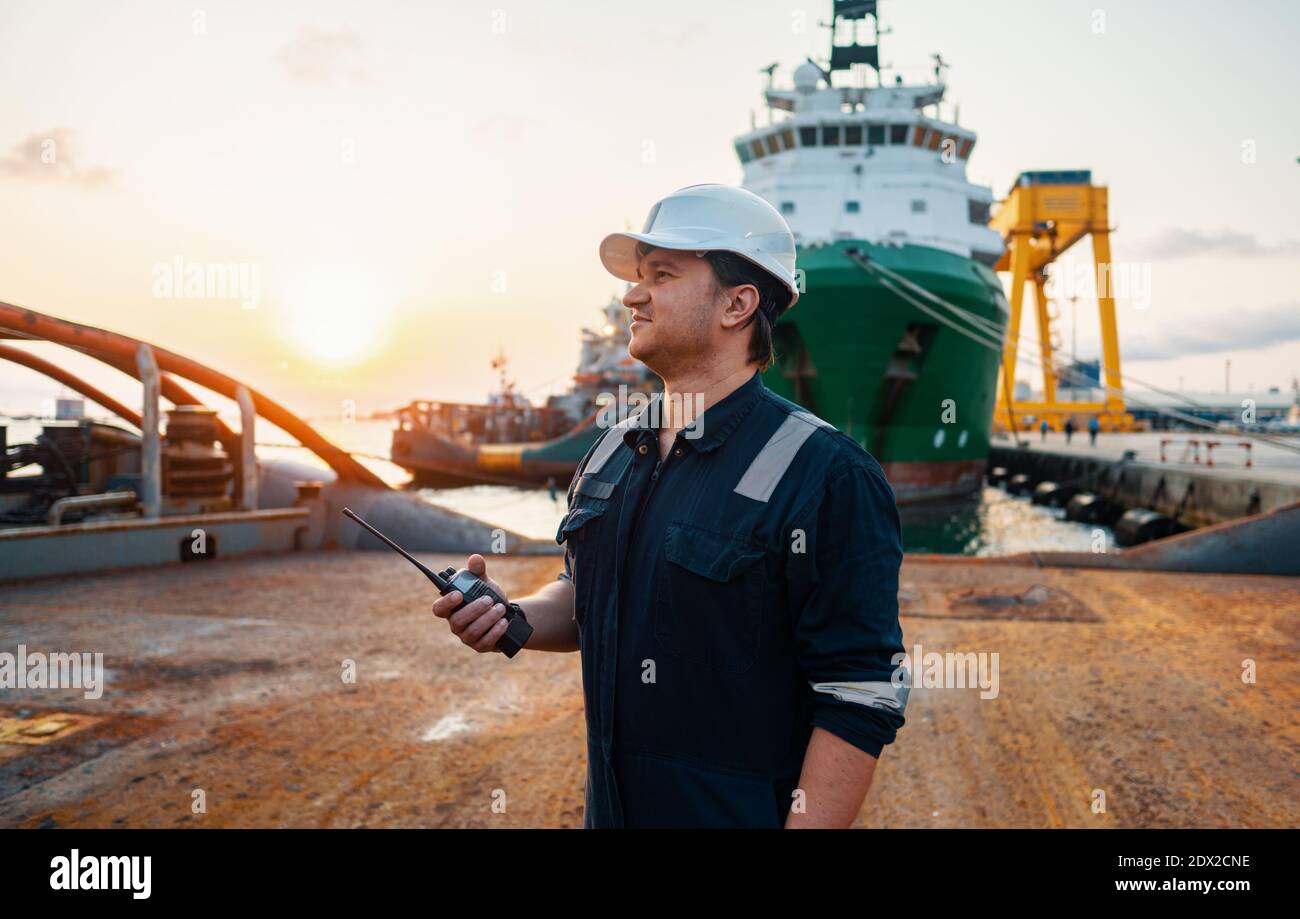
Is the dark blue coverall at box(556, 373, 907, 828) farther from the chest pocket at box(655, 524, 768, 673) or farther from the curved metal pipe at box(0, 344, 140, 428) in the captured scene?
the curved metal pipe at box(0, 344, 140, 428)

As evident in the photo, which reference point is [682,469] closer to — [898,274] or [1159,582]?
[1159,582]

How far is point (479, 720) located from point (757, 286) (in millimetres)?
3264

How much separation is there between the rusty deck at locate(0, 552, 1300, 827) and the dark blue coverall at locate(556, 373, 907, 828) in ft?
5.80

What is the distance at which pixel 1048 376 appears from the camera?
48781 millimetres

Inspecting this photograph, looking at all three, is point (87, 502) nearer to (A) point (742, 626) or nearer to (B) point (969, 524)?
(A) point (742, 626)

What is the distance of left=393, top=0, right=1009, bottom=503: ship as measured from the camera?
1962 centimetres

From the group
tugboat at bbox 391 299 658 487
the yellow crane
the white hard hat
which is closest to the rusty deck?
the white hard hat

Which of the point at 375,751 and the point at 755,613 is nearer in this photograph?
the point at 755,613

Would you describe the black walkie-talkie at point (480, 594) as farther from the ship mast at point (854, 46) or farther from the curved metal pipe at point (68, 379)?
the ship mast at point (854, 46)

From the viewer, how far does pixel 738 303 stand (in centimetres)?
181

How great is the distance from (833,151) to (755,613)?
24761 mm
